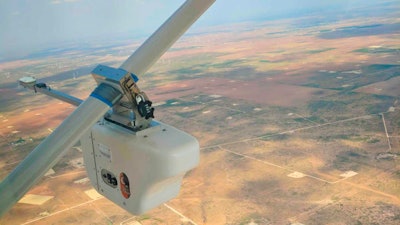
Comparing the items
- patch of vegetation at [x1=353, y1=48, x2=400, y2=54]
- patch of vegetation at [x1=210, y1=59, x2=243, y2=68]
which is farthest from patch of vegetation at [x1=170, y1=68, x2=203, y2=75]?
patch of vegetation at [x1=353, y1=48, x2=400, y2=54]

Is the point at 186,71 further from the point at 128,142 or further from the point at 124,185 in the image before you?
the point at 128,142

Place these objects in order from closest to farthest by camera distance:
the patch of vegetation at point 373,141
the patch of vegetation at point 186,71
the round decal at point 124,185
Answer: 1. the round decal at point 124,185
2. the patch of vegetation at point 373,141
3. the patch of vegetation at point 186,71

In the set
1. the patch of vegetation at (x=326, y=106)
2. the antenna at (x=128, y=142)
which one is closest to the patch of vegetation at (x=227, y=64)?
the patch of vegetation at (x=326, y=106)

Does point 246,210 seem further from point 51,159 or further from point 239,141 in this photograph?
point 51,159

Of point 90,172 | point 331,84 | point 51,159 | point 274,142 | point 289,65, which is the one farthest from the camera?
point 289,65

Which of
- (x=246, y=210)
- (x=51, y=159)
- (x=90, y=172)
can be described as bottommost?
(x=246, y=210)

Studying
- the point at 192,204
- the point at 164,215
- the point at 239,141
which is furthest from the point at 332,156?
the point at 164,215

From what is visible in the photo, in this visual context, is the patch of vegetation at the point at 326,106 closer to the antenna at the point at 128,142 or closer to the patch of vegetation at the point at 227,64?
the antenna at the point at 128,142
